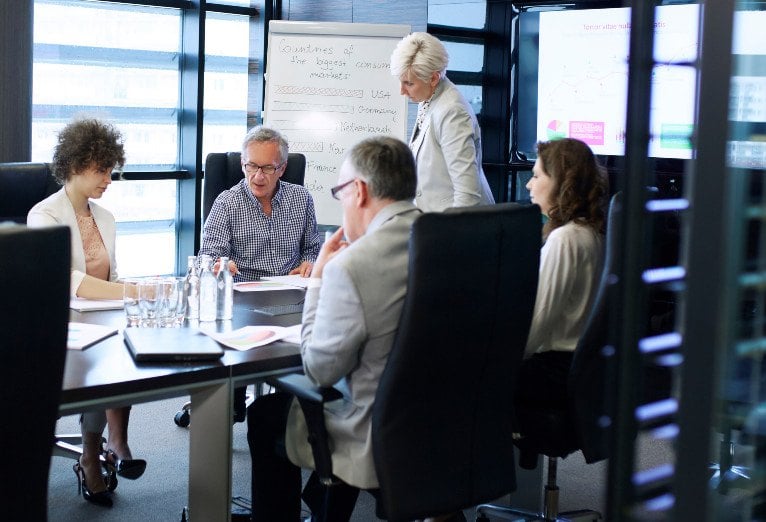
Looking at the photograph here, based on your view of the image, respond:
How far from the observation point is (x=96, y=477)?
131 inches

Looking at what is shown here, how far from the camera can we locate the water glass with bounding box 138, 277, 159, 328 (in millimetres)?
2662

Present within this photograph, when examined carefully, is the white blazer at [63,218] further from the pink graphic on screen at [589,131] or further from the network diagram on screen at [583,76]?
the pink graphic on screen at [589,131]

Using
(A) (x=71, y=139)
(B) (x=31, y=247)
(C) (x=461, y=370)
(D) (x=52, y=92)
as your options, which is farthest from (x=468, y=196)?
(D) (x=52, y=92)

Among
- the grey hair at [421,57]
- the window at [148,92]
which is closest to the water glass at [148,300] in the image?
the grey hair at [421,57]

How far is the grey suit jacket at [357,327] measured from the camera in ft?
7.18

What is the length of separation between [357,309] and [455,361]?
0.81 feet

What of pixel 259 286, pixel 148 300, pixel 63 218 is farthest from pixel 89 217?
pixel 148 300

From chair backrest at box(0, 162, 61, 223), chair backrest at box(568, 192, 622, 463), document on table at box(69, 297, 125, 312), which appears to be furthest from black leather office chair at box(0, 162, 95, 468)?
chair backrest at box(568, 192, 622, 463)

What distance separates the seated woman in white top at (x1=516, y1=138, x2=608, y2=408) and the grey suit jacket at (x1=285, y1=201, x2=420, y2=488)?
1.89 ft

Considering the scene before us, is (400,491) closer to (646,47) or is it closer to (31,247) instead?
(31,247)

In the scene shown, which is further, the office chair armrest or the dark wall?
the dark wall

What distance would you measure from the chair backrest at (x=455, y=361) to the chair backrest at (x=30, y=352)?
2.37 feet

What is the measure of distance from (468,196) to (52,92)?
3.03 metres

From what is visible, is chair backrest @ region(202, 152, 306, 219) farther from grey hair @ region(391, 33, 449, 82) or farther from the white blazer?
the white blazer
